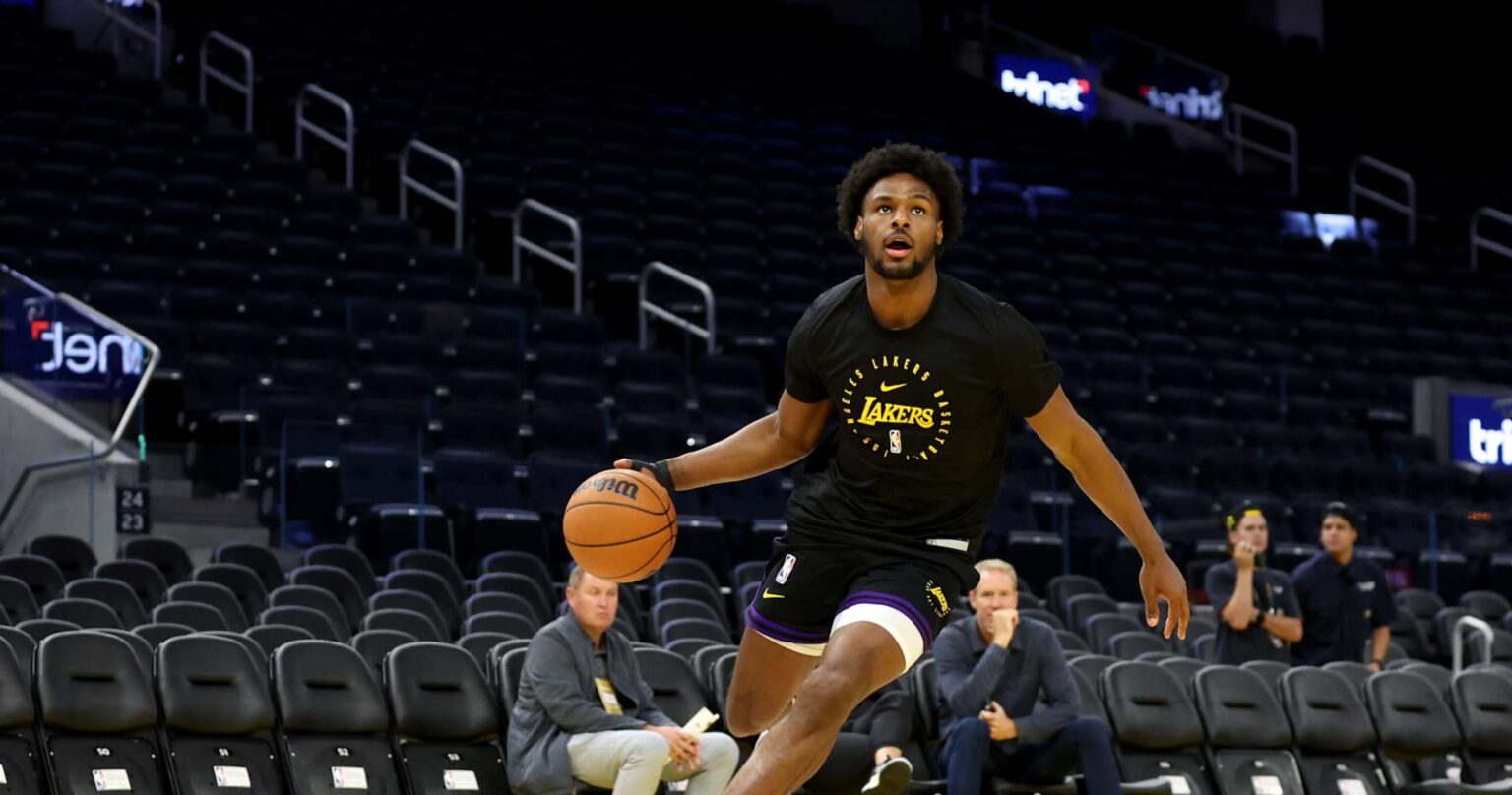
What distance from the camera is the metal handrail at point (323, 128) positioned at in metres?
16.5

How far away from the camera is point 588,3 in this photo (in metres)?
23.3

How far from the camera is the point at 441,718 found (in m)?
7.78

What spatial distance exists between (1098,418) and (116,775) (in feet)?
29.0

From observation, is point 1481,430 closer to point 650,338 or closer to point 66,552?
point 650,338

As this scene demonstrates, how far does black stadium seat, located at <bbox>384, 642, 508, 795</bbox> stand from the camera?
7.73 metres

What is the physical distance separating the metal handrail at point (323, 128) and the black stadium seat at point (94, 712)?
9.63 meters

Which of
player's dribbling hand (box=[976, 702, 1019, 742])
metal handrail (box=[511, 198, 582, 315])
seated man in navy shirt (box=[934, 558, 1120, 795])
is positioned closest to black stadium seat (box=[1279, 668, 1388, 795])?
seated man in navy shirt (box=[934, 558, 1120, 795])

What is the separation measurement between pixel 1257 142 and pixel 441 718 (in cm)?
1765

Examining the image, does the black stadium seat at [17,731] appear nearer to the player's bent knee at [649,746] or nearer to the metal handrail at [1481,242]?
the player's bent knee at [649,746]

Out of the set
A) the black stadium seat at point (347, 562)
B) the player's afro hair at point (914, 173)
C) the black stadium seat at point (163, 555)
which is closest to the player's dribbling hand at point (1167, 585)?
the player's afro hair at point (914, 173)

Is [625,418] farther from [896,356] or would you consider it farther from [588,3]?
[588,3]

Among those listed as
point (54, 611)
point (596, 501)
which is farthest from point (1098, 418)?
point (596, 501)

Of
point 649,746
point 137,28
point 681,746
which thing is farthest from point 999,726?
point 137,28

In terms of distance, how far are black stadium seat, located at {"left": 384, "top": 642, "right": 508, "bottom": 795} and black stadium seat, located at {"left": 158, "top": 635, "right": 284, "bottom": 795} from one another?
520mm
